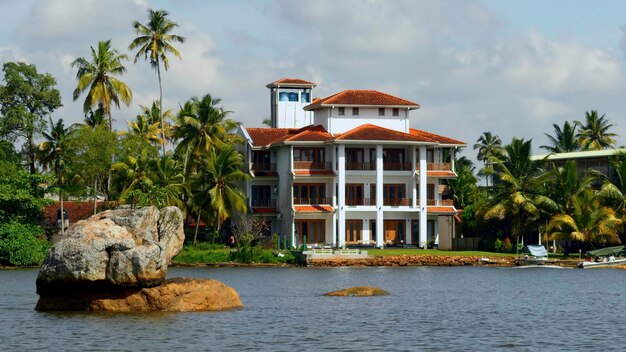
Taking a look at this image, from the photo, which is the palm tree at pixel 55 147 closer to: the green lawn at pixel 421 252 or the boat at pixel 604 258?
the green lawn at pixel 421 252

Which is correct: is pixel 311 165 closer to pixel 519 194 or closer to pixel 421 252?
pixel 421 252

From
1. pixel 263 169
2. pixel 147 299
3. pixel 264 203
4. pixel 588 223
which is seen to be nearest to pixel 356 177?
pixel 264 203

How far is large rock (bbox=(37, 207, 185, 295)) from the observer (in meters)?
37.1

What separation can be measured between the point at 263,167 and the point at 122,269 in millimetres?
54014

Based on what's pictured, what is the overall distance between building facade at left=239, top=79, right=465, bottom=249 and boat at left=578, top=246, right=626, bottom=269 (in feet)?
45.5

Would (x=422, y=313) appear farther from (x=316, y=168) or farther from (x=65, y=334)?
(x=316, y=168)

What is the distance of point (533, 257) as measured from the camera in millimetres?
76938

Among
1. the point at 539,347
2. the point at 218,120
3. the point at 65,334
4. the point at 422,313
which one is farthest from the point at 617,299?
the point at 218,120

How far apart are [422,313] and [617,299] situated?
38.6ft

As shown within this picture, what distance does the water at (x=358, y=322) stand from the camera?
3319 centimetres

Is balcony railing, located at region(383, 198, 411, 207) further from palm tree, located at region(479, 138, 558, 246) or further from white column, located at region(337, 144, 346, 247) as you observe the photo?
palm tree, located at region(479, 138, 558, 246)

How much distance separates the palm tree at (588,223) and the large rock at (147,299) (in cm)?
4304

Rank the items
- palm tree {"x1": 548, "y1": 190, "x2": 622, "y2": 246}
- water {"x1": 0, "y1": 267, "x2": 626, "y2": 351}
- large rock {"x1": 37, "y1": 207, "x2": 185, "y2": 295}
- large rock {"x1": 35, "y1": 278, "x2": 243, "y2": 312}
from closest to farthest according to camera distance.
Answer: water {"x1": 0, "y1": 267, "x2": 626, "y2": 351} < large rock {"x1": 37, "y1": 207, "x2": 185, "y2": 295} < large rock {"x1": 35, "y1": 278, "x2": 243, "y2": 312} < palm tree {"x1": 548, "y1": 190, "x2": 622, "y2": 246}

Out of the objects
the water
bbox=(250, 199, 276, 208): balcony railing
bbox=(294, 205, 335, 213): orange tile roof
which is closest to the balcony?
bbox=(250, 199, 276, 208): balcony railing
